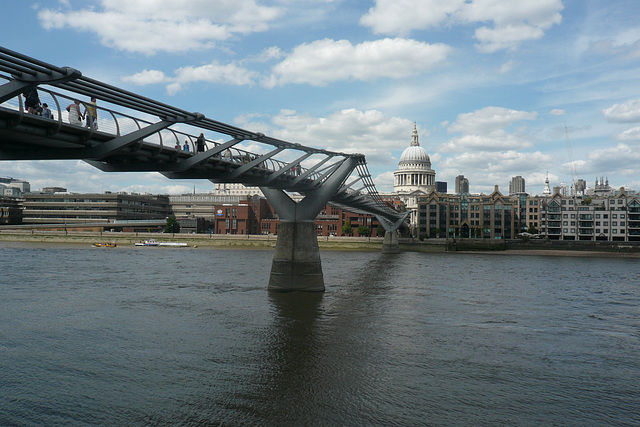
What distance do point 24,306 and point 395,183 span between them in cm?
16649

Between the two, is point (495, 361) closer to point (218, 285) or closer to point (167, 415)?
point (167, 415)

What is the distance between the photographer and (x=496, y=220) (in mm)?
114375

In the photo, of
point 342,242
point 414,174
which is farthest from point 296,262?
point 414,174

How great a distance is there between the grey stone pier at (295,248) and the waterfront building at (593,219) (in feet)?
295

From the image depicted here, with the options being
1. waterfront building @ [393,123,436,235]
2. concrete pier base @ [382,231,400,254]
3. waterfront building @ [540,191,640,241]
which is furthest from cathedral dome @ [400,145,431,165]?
concrete pier base @ [382,231,400,254]

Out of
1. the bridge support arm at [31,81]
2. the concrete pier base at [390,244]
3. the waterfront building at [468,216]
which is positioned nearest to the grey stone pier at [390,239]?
the concrete pier base at [390,244]

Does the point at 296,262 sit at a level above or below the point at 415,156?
below

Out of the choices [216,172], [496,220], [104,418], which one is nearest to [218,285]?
[216,172]

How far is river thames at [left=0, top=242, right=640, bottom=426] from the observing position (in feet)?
42.8

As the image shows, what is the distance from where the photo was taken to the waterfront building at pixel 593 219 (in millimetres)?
103125

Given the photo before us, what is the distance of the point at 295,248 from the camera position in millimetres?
32781

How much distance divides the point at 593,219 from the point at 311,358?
10464 centimetres

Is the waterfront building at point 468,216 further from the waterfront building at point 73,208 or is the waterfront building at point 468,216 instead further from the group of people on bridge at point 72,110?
the group of people on bridge at point 72,110

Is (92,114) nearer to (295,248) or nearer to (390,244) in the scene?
(295,248)
